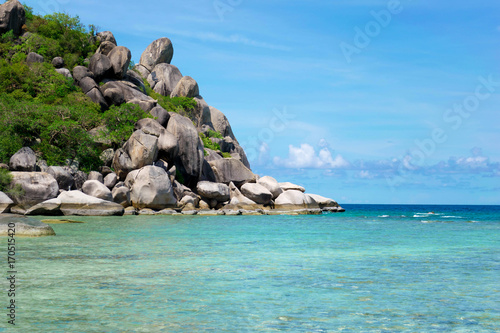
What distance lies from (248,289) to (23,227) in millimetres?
11642

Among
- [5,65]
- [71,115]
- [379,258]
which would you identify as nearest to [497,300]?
[379,258]

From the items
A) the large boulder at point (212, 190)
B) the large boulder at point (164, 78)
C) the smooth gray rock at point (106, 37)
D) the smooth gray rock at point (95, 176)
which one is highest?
the smooth gray rock at point (106, 37)

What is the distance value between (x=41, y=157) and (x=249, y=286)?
3112 cm

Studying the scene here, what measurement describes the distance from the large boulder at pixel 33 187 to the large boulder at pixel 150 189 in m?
6.14

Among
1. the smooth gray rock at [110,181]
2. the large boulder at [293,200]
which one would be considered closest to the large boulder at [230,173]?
the large boulder at [293,200]

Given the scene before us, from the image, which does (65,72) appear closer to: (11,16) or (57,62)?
(57,62)

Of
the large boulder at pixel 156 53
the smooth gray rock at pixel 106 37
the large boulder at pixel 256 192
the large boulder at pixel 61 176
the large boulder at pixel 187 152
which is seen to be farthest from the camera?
the large boulder at pixel 156 53

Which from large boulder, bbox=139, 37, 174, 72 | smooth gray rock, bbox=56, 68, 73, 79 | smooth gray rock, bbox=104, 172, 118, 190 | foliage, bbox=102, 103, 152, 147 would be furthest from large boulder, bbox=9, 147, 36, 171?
large boulder, bbox=139, 37, 174, 72

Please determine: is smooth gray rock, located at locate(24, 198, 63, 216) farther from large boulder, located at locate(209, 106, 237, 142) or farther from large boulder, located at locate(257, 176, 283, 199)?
large boulder, located at locate(209, 106, 237, 142)

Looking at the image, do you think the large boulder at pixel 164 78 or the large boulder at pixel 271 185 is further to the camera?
the large boulder at pixel 164 78

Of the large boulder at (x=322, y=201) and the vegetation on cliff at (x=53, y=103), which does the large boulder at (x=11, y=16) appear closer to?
the vegetation on cliff at (x=53, y=103)

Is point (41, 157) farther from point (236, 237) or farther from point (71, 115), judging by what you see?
point (236, 237)

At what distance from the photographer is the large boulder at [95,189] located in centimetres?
3397

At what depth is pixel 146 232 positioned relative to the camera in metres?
21.9
